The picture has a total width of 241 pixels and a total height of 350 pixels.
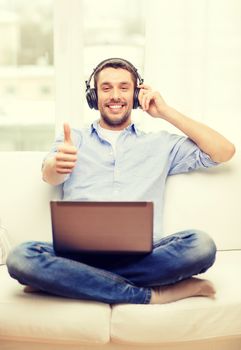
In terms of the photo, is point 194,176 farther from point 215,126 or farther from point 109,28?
point 109,28

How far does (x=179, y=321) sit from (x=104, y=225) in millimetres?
319

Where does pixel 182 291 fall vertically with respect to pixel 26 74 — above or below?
below

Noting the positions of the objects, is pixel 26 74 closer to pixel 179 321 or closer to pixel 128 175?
pixel 128 175

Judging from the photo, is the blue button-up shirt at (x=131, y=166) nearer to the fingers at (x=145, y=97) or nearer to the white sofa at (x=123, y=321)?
the fingers at (x=145, y=97)

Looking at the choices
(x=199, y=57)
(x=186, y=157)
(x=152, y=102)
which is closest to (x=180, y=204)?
(x=186, y=157)

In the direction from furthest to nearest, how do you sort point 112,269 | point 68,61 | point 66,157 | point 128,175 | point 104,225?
point 68,61, point 128,175, point 66,157, point 112,269, point 104,225

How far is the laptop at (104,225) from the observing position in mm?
1287

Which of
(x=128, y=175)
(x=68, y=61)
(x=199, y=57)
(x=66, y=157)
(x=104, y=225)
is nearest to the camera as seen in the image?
(x=104, y=225)

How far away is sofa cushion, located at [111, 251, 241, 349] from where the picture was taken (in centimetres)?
130

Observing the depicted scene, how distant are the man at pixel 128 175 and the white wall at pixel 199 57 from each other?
0.48 metres

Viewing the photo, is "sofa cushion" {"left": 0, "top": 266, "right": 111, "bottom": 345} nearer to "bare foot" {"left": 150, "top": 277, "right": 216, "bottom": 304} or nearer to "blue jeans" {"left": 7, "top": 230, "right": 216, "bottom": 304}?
"blue jeans" {"left": 7, "top": 230, "right": 216, "bottom": 304}

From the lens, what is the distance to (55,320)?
1.30 m

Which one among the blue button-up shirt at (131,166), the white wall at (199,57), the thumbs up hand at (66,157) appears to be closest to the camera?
the thumbs up hand at (66,157)

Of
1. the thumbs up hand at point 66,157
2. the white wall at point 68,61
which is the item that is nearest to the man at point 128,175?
the thumbs up hand at point 66,157
